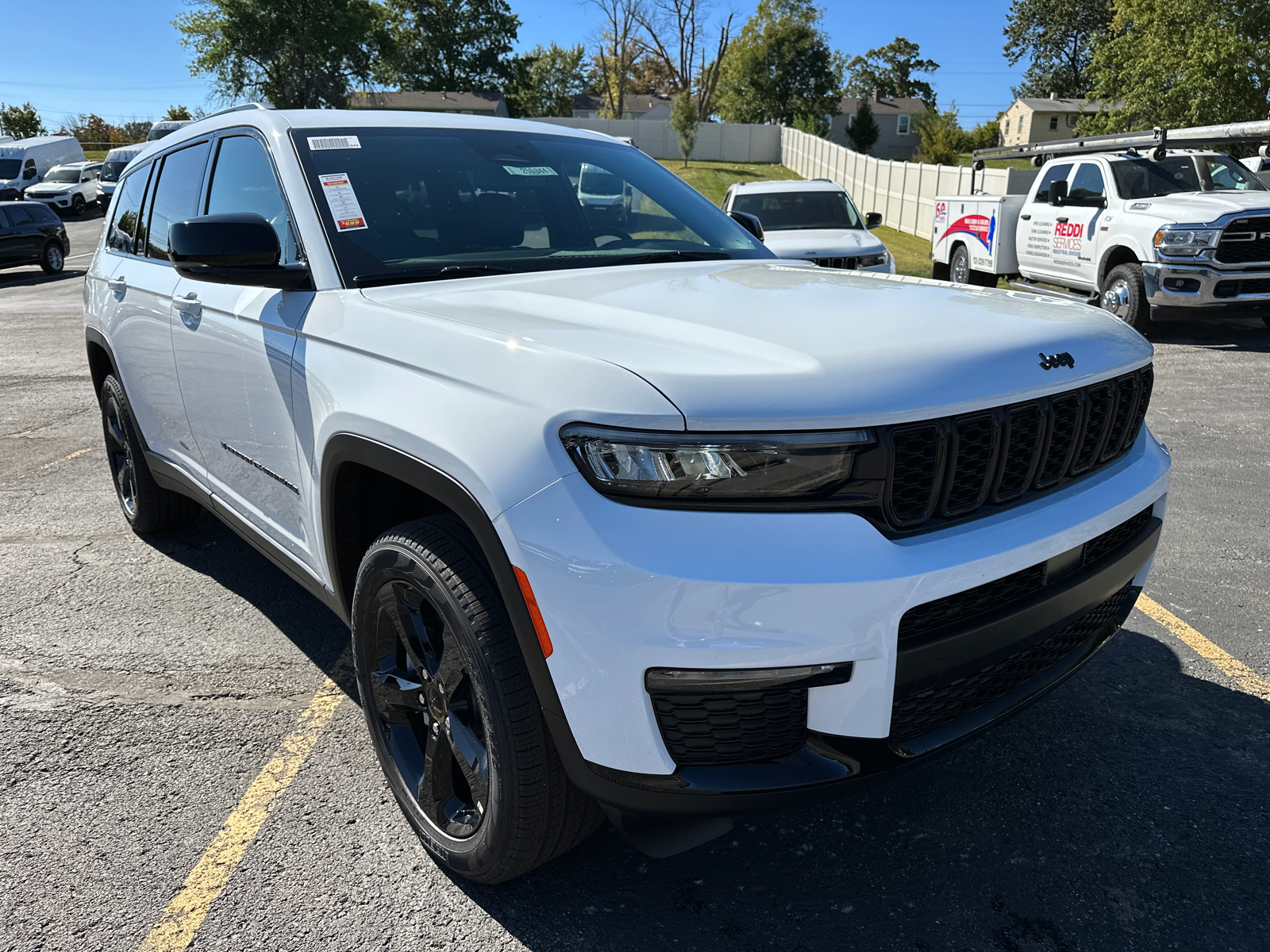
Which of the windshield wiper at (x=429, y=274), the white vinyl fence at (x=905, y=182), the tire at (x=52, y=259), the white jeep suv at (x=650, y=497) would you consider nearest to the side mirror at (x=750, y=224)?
the white jeep suv at (x=650, y=497)

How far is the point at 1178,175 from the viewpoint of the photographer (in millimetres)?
10969

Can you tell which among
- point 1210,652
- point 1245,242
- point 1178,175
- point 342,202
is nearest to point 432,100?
point 1178,175

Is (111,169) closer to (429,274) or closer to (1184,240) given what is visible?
(1184,240)

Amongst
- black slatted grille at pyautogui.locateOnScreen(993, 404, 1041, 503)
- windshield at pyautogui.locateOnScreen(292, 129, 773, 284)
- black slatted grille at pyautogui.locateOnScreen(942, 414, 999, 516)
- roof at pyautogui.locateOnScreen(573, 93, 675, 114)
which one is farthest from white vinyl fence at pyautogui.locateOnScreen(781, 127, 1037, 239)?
roof at pyautogui.locateOnScreen(573, 93, 675, 114)

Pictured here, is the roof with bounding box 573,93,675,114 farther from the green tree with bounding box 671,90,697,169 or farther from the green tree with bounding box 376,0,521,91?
the green tree with bounding box 671,90,697,169

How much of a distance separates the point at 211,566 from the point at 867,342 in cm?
364

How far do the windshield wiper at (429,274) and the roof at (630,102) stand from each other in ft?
286

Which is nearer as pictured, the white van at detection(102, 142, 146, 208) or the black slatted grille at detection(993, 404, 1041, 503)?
the black slatted grille at detection(993, 404, 1041, 503)

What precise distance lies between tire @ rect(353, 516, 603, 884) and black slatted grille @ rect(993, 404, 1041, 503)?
1.10 meters

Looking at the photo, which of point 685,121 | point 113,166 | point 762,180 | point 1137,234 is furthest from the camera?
point 685,121

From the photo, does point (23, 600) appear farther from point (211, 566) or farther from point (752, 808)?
point (752, 808)

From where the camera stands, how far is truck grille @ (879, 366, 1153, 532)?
1859 millimetres

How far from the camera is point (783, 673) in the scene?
1.76 m

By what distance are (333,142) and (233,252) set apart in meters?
0.64
